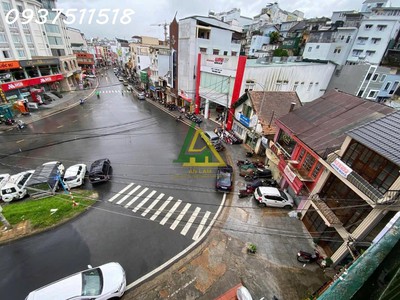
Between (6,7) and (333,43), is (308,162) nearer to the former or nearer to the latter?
(333,43)

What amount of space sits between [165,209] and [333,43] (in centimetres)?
5653

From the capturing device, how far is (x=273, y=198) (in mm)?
17500

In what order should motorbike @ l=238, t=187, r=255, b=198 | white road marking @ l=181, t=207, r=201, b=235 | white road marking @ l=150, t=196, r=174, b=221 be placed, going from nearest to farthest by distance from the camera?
white road marking @ l=181, t=207, r=201, b=235 → white road marking @ l=150, t=196, r=174, b=221 → motorbike @ l=238, t=187, r=255, b=198

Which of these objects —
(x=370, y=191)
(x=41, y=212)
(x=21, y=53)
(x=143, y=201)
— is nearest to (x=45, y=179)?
(x=41, y=212)

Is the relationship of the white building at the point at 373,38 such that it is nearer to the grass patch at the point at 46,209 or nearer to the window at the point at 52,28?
the grass patch at the point at 46,209

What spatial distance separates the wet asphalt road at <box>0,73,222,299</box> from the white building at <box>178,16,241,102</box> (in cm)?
1047

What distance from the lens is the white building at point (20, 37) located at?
113 feet

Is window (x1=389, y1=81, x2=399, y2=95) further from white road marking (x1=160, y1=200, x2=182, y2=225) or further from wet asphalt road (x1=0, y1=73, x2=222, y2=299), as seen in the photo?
white road marking (x1=160, y1=200, x2=182, y2=225)

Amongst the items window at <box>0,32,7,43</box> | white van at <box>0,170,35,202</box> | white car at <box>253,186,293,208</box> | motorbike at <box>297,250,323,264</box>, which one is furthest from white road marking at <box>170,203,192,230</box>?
window at <box>0,32,7,43</box>

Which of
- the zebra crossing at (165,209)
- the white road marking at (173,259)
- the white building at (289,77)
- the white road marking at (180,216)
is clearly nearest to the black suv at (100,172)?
the zebra crossing at (165,209)

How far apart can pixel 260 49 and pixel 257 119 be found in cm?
5427

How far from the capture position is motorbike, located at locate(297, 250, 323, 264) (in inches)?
→ 523

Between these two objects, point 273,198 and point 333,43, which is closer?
point 273,198

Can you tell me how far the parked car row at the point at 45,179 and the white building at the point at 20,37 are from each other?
3189 cm
